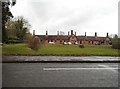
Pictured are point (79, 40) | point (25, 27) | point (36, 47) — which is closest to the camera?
point (36, 47)

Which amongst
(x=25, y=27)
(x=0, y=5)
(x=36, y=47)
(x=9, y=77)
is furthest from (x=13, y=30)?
(x=9, y=77)

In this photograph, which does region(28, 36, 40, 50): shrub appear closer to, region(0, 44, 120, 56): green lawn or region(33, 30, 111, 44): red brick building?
region(0, 44, 120, 56): green lawn

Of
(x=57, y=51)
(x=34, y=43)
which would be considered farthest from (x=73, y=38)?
(x=57, y=51)

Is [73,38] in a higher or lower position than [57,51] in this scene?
higher

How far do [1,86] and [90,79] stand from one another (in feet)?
10.2

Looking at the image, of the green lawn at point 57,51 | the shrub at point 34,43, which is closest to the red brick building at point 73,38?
the green lawn at point 57,51

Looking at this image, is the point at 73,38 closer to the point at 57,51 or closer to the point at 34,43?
the point at 34,43

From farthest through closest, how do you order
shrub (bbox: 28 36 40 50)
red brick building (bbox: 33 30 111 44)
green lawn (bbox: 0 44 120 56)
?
red brick building (bbox: 33 30 111 44), shrub (bbox: 28 36 40 50), green lawn (bbox: 0 44 120 56)

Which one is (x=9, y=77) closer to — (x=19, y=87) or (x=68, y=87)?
(x=19, y=87)

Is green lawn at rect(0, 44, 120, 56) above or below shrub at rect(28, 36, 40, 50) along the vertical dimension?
below

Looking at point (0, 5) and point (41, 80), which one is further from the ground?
point (0, 5)

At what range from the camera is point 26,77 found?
9195 millimetres

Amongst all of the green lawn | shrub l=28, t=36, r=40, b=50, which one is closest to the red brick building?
the green lawn

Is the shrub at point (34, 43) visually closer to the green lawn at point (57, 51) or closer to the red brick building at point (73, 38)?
the green lawn at point (57, 51)
